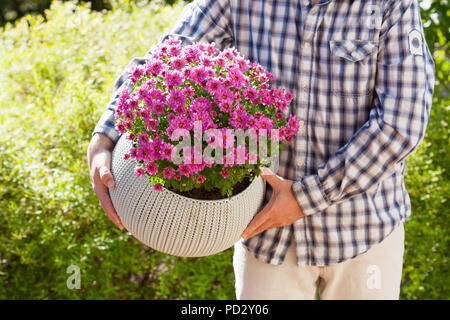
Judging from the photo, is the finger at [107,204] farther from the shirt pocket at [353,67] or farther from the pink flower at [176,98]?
the shirt pocket at [353,67]

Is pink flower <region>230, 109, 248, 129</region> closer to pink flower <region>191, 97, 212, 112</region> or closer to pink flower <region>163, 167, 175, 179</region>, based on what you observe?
pink flower <region>191, 97, 212, 112</region>

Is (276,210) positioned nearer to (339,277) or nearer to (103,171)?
(339,277)

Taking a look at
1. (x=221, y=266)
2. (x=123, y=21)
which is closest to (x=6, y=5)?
(x=123, y=21)

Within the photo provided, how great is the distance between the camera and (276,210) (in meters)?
1.45

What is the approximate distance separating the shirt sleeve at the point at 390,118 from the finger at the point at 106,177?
0.53m

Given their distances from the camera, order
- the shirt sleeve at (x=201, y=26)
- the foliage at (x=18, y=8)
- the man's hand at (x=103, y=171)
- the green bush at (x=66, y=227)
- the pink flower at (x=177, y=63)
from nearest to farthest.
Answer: the pink flower at (x=177, y=63) < the man's hand at (x=103, y=171) < the shirt sleeve at (x=201, y=26) < the green bush at (x=66, y=227) < the foliage at (x=18, y=8)

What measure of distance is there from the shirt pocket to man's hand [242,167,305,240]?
313 mm

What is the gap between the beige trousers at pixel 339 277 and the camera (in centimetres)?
159

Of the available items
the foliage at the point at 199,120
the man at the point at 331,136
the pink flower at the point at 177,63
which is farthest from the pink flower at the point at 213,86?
the man at the point at 331,136

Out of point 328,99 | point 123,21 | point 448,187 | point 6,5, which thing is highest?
point 6,5
